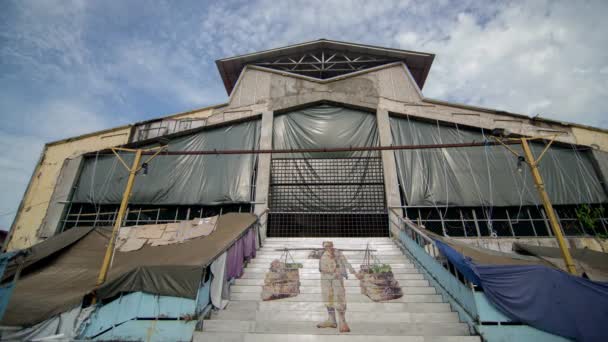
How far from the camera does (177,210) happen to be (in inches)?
505

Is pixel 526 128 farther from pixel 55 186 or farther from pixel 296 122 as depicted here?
pixel 55 186

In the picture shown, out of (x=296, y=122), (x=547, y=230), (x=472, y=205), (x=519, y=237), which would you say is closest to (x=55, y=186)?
(x=296, y=122)

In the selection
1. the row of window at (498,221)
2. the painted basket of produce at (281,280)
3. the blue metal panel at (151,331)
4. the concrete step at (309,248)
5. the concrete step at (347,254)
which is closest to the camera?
the blue metal panel at (151,331)

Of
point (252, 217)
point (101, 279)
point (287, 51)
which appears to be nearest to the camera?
point (101, 279)

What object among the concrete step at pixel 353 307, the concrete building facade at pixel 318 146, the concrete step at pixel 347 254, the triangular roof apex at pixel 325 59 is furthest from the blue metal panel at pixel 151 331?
the triangular roof apex at pixel 325 59

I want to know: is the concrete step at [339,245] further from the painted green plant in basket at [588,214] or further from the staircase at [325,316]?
the painted green plant in basket at [588,214]

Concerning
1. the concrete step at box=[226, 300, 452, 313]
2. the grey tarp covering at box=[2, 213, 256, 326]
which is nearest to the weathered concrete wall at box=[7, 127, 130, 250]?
the grey tarp covering at box=[2, 213, 256, 326]

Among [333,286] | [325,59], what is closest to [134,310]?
[333,286]

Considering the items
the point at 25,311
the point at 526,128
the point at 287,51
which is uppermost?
the point at 287,51

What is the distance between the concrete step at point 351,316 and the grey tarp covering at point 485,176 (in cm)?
640

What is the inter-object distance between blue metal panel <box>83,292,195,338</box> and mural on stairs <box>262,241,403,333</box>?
2030 millimetres

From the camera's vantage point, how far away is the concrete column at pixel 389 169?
1156 centimetres

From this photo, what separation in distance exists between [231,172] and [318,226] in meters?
5.02

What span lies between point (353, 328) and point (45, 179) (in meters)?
17.1
